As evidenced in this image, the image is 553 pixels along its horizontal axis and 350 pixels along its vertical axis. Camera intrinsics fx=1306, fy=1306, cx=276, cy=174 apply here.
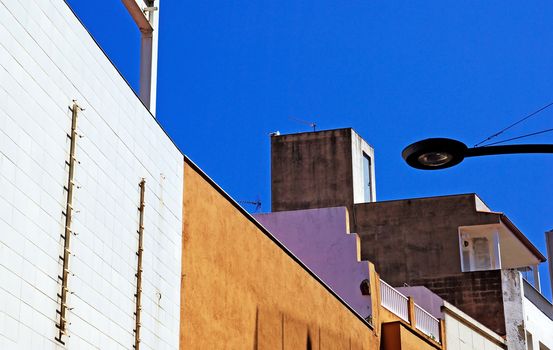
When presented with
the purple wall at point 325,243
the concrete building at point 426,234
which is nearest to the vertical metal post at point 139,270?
the purple wall at point 325,243

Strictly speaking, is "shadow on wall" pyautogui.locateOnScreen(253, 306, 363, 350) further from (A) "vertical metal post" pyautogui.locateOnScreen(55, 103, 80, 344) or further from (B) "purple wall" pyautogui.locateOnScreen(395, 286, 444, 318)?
(B) "purple wall" pyautogui.locateOnScreen(395, 286, 444, 318)

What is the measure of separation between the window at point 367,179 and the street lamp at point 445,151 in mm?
27733

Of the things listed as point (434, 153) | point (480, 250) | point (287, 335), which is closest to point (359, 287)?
point (287, 335)

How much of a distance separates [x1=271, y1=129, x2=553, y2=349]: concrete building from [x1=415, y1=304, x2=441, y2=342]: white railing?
A: 4994mm

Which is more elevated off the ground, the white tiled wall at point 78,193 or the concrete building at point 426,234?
the concrete building at point 426,234

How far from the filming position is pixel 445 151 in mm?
12836

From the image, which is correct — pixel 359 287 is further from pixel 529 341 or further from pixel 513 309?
pixel 529 341

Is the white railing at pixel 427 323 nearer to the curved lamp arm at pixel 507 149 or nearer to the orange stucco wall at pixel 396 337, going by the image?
the orange stucco wall at pixel 396 337

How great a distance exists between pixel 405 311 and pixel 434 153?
1646 centimetres

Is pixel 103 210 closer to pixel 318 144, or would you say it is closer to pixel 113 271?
pixel 113 271

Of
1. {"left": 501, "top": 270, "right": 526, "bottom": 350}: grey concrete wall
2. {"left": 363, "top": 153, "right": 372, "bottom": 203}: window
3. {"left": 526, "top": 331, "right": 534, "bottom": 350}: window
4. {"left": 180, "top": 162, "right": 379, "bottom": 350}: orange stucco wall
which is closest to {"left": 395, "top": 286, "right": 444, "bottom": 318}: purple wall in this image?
{"left": 501, "top": 270, "right": 526, "bottom": 350}: grey concrete wall

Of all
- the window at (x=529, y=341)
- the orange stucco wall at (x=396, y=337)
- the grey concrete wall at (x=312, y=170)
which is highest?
the grey concrete wall at (x=312, y=170)

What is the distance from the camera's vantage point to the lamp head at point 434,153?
12.8 m

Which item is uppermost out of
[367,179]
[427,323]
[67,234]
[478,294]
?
[367,179]
